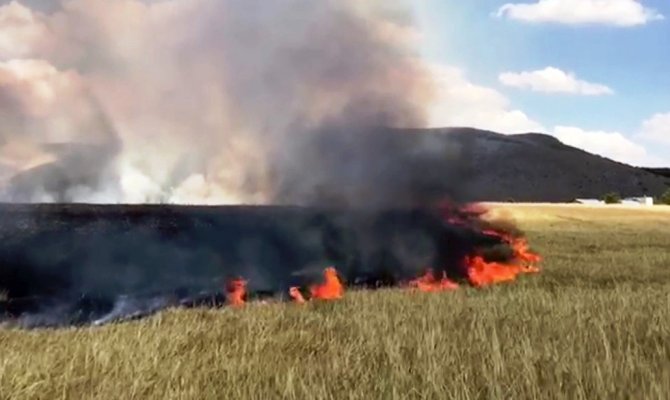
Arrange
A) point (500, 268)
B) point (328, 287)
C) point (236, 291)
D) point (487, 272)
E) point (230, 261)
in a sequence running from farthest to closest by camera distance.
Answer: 1. point (230, 261)
2. point (500, 268)
3. point (487, 272)
4. point (236, 291)
5. point (328, 287)

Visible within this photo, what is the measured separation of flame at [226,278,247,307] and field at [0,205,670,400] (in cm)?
561

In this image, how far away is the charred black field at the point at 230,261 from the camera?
24719mm

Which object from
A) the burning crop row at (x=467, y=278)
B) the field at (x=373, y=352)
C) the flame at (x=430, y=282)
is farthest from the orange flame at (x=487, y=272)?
the field at (x=373, y=352)

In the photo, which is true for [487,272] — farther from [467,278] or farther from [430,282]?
[430,282]

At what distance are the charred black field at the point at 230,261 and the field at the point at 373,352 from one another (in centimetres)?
708

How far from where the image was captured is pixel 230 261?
1609 inches

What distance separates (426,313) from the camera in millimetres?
14391

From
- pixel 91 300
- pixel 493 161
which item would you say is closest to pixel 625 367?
pixel 91 300

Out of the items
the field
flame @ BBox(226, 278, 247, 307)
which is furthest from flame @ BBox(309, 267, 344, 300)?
the field

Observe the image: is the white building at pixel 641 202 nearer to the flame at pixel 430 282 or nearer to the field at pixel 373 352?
the flame at pixel 430 282

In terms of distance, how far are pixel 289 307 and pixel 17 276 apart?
23.5m

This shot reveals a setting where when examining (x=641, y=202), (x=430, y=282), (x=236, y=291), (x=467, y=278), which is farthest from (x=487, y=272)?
(x=641, y=202)

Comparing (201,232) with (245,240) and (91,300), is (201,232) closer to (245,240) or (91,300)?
(245,240)

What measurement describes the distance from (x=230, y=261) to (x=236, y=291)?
50.3ft
